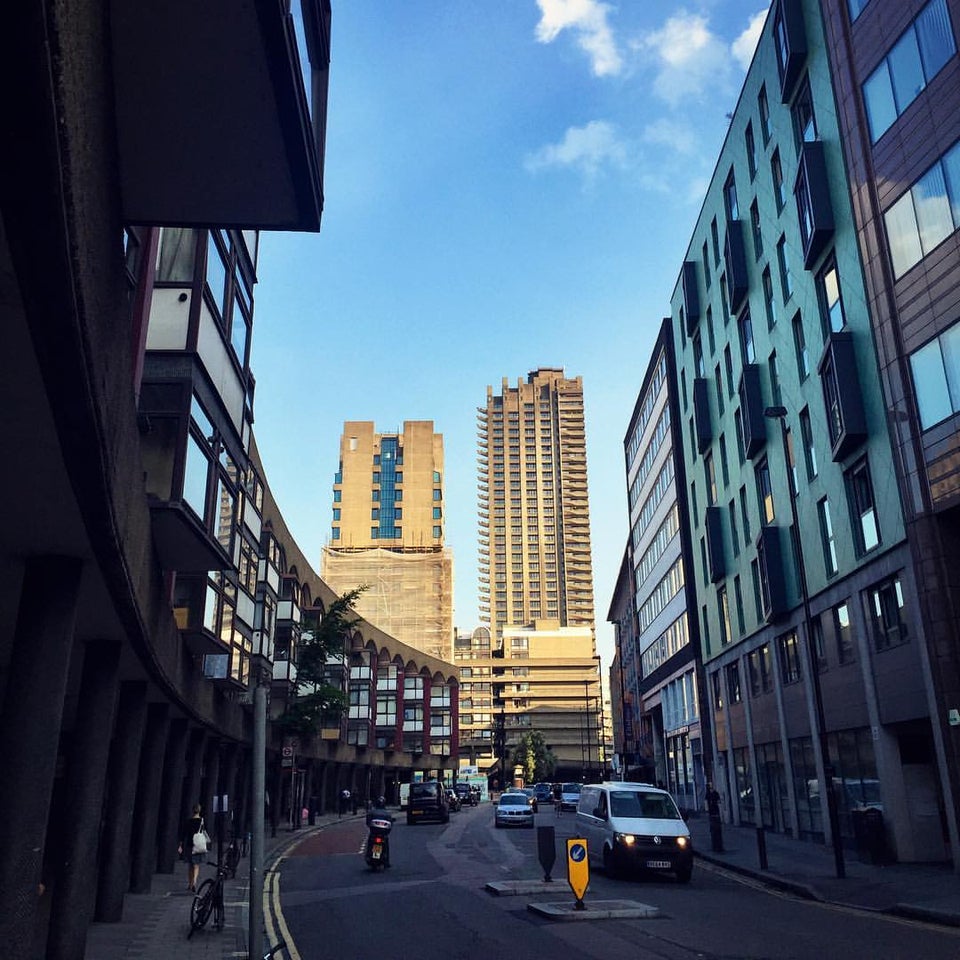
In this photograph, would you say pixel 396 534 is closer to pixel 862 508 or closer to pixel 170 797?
pixel 170 797

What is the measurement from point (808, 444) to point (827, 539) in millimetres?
3615

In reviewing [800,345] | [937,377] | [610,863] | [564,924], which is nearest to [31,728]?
[564,924]

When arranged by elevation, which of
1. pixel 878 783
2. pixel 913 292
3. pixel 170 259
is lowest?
pixel 878 783

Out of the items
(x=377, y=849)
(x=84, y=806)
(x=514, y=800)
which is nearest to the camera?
(x=84, y=806)

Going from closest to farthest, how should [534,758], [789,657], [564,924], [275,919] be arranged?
[564,924]
[275,919]
[789,657]
[534,758]

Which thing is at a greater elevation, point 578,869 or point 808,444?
point 808,444

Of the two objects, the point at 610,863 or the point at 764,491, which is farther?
the point at 764,491

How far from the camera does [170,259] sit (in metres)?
14.8

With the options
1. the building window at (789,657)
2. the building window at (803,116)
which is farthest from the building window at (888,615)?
the building window at (803,116)

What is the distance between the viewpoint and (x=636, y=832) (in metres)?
20.1

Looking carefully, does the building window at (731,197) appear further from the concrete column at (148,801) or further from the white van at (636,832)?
the concrete column at (148,801)

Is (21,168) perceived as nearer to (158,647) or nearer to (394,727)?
(158,647)

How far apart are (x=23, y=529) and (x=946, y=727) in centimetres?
1916

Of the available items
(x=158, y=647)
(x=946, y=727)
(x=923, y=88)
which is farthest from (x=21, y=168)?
(x=923, y=88)
